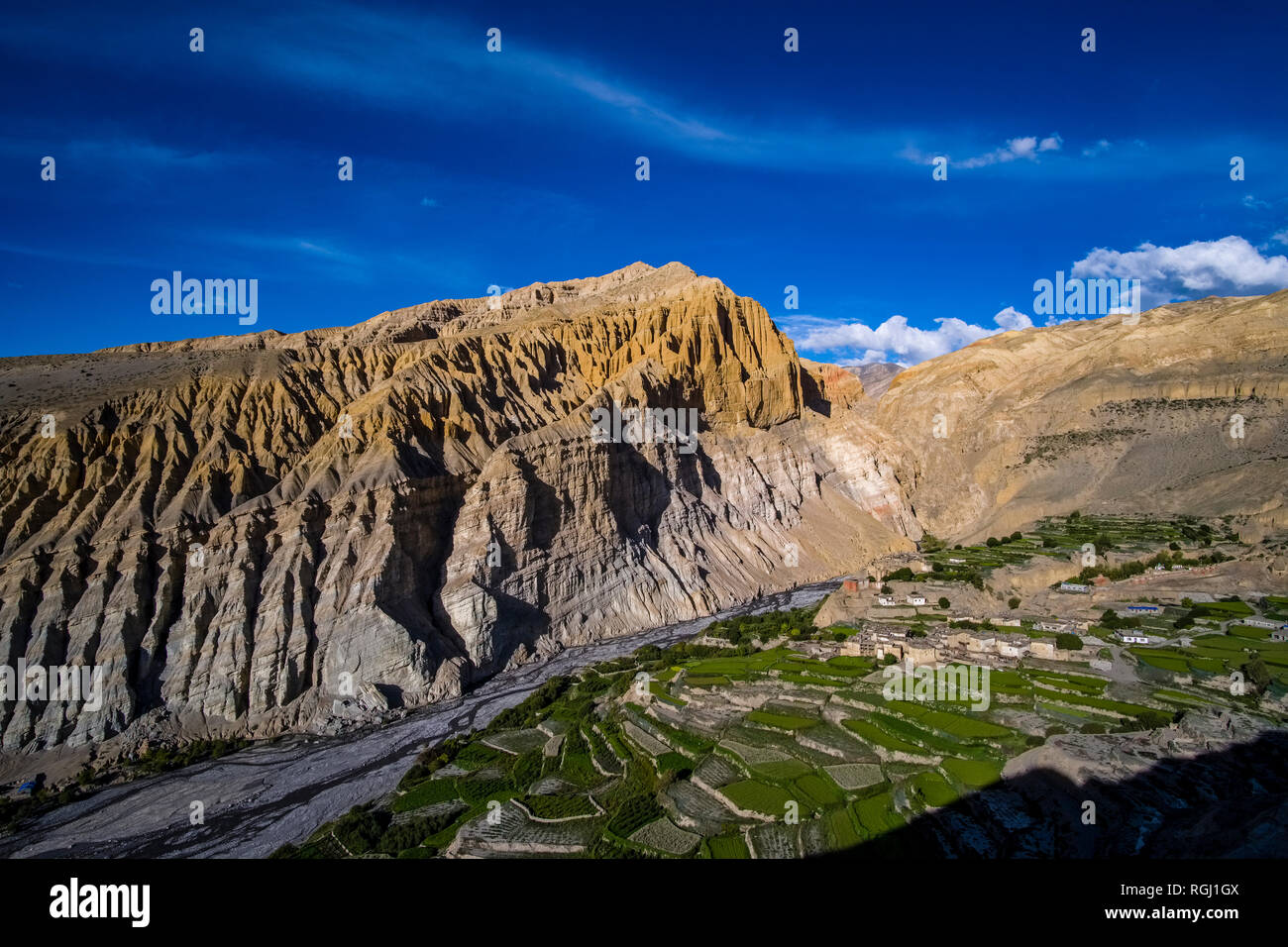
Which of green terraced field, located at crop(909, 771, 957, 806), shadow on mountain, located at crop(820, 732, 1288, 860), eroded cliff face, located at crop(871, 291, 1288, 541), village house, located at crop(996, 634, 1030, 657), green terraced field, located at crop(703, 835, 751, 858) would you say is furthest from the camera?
eroded cliff face, located at crop(871, 291, 1288, 541)

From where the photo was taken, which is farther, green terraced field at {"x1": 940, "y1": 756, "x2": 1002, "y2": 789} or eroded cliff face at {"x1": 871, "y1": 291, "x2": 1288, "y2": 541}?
eroded cliff face at {"x1": 871, "y1": 291, "x2": 1288, "y2": 541}

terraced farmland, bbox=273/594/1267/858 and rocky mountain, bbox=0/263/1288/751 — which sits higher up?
rocky mountain, bbox=0/263/1288/751

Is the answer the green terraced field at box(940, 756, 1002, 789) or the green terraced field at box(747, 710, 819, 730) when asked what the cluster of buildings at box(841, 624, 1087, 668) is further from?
the green terraced field at box(940, 756, 1002, 789)

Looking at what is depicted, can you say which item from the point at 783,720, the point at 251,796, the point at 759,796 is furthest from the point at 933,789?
the point at 251,796

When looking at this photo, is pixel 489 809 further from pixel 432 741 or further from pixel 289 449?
pixel 289 449

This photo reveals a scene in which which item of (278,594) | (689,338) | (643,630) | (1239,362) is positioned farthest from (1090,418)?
(278,594)

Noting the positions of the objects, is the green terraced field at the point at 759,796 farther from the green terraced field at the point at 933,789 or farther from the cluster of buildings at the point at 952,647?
the cluster of buildings at the point at 952,647

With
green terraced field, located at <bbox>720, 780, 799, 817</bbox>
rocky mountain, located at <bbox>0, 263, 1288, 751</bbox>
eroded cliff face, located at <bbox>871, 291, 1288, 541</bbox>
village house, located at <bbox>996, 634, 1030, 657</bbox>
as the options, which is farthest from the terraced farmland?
eroded cliff face, located at <bbox>871, 291, 1288, 541</bbox>
